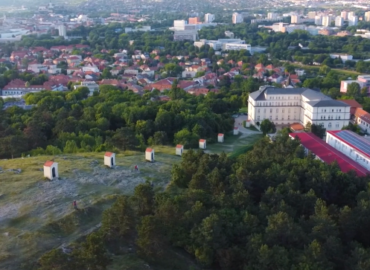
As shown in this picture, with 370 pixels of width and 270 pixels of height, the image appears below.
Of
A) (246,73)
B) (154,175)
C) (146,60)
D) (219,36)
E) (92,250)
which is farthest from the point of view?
(219,36)

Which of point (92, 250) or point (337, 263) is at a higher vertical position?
point (92, 250)

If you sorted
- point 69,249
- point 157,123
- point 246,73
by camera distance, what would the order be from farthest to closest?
point 246,73 < point 157,123 < point 69,249

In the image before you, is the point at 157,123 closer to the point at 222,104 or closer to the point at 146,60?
the point at 222,104

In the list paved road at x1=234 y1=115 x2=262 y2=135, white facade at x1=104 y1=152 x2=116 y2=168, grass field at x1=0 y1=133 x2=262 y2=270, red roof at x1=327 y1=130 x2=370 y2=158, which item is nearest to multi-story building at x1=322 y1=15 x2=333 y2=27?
paved road at x1=234 y1=115 x2=262 y2=135

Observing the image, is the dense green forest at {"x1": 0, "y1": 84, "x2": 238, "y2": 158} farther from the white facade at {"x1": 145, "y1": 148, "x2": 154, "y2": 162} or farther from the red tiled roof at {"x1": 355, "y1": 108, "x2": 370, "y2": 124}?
the red tiled roof at {"x1": 355, "y1": 108, "x2": 370, "y2": 124}

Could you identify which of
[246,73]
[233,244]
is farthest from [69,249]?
[246,73]

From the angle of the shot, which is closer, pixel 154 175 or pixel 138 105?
pixel 154 175
